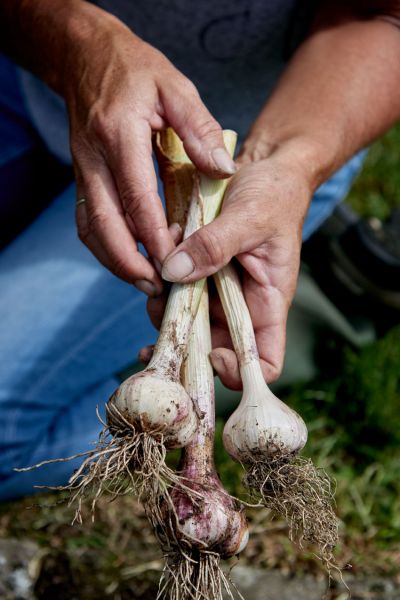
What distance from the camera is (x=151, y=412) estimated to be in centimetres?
107

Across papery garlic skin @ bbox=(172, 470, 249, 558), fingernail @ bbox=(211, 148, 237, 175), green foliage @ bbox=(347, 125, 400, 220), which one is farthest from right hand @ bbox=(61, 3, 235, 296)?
green foliage @ bbox=(347, 125, 400, 220)

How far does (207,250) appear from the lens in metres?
1.17

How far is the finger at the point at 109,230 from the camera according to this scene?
4.09 ft

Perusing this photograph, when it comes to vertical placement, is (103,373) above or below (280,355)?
below

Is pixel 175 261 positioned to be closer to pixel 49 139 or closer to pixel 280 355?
pixel 280 355

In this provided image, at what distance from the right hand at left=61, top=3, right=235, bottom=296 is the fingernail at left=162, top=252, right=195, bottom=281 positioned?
0.11ft

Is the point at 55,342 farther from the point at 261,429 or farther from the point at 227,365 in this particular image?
the point at 261,429

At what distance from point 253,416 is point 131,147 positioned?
19.9 inches

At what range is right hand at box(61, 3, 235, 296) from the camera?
123cm

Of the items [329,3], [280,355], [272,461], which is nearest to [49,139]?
[329,3]

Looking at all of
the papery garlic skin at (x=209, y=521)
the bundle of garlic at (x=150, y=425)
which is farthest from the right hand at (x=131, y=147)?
the papery garlic skin at (x=209, y=521)

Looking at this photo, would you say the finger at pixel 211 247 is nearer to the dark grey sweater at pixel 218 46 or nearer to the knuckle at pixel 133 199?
the knuckle at pixel 133 199

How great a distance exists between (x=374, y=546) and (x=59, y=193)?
49.5 inches

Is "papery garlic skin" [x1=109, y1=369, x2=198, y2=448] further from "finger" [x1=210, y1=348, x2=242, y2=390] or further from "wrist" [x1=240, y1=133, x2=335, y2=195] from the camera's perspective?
"wrist" [x1=240, y1=133, x2=335, y2=195]
